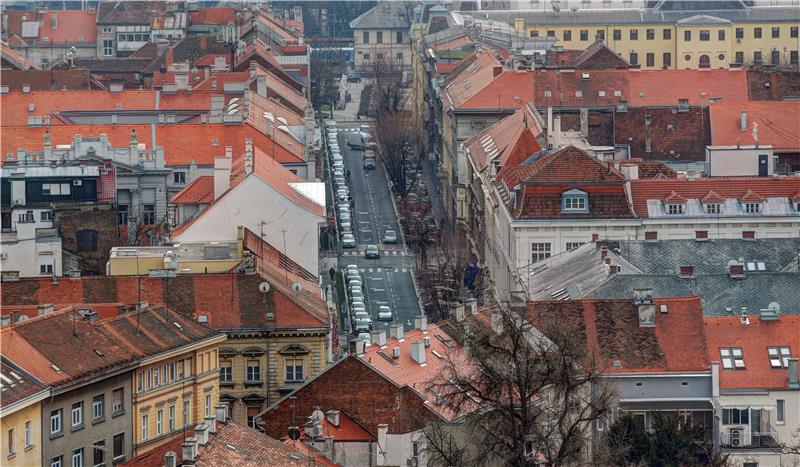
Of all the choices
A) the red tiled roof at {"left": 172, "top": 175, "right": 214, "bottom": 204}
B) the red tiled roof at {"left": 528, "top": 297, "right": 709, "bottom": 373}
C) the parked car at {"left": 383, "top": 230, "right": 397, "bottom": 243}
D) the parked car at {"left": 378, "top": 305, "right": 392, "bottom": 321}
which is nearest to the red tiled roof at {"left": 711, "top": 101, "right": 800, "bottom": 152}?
the parked car at {"left": 383, "top": 230, "right": 397, "bottom": 243}

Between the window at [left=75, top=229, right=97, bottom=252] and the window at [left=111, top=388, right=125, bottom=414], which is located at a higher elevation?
the window at [left=75, top=229, right=97, bottom=252]

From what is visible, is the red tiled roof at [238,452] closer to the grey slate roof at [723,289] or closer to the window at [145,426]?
the window at [145,426]

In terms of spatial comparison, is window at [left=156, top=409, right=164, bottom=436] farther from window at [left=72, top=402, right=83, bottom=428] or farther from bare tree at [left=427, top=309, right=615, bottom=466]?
bare tree at [left=427, top=309, right=615, bottom=466]

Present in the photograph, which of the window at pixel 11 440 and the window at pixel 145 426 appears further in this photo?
the window at pixel 145 426

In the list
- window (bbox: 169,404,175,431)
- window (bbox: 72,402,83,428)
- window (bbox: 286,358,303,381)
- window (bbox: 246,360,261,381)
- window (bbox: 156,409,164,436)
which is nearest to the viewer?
window (bbox: 72,402,83,428)

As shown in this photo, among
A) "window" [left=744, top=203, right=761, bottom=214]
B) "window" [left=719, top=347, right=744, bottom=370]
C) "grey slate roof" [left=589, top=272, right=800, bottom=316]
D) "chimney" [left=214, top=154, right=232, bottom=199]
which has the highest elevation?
"chimney" [left=214, top=154, right=232, bottom=199]

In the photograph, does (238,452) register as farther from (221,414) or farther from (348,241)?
(348,241)

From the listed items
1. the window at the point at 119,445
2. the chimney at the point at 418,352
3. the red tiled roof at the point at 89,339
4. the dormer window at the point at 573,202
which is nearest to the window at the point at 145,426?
the window at the point at 119,445
